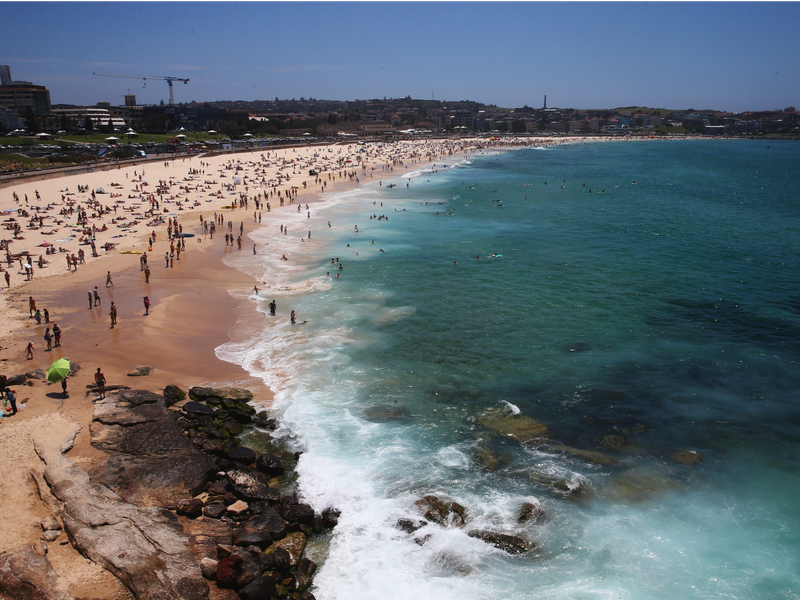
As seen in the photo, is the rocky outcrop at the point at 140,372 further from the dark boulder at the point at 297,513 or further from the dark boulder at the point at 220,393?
the dark boulder at the point at 297,513

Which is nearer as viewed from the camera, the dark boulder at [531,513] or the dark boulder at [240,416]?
the dark boulder at [531,513]

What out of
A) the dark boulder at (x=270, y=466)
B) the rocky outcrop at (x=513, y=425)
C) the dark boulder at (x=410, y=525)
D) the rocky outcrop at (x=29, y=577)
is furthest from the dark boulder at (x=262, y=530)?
the rocky outcrop at (x=513, y=425)

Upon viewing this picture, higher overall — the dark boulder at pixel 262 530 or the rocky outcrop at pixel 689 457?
the dark boulder at pixel 262 530

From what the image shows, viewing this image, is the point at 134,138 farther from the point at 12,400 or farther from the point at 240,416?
the point at 240,416

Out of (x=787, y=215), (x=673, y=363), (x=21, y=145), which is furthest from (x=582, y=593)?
(x=21, y=145)

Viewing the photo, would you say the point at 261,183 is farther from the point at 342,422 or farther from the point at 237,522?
the point at 237,522

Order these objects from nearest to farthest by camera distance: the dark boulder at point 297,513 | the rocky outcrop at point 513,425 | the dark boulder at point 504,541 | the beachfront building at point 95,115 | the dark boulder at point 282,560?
the dark boulder at point 282,560, the dark boulder at point 504,541, the dark boulder at point 297,513, the rocky outcrop at point 513,425, the beachfront building at point 95,115

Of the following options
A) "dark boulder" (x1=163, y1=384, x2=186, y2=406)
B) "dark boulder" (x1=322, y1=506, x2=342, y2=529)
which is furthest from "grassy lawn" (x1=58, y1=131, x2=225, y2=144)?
"dark boulder" (x1=322, y1=506, x2=342, y2=529)
